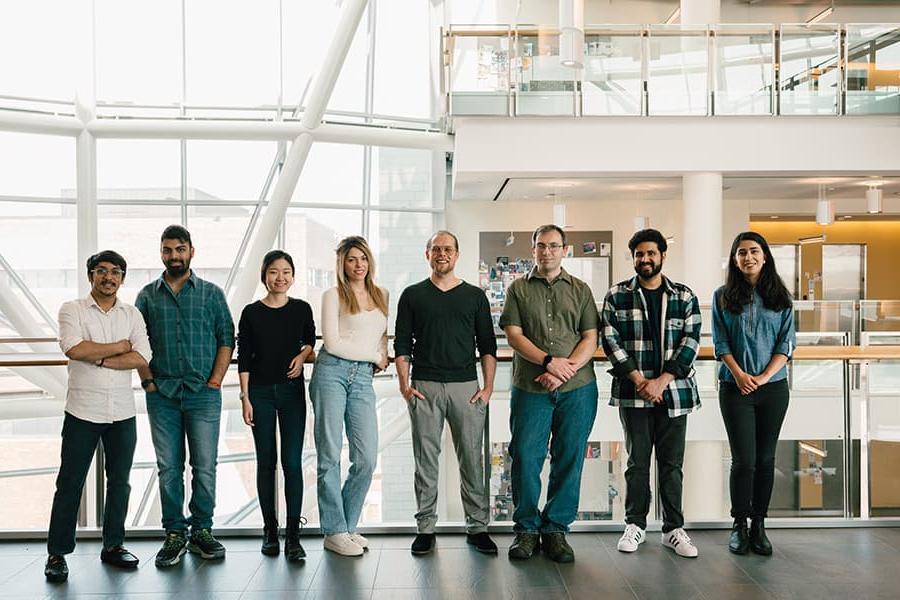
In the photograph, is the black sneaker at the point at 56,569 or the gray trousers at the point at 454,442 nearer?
the black sneaker at the point at 56,569

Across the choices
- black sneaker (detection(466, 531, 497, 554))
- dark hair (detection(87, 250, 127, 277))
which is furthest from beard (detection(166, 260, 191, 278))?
black sneaker (detection(466, 531, 497, 554))

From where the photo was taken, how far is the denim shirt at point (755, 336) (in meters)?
5.13

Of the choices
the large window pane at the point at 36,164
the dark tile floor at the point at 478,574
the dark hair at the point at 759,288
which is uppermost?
the large window pane at the point at 36,164

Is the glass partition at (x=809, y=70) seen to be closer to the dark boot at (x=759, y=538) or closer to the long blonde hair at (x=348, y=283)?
the dark boot at (x=759, y=538)

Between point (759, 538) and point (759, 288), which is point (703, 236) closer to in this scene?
point (759, 288)

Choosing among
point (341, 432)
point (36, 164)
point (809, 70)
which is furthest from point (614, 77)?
point (36, 164)

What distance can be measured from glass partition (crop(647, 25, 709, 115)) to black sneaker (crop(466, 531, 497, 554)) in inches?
334

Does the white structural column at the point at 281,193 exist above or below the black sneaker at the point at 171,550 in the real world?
above

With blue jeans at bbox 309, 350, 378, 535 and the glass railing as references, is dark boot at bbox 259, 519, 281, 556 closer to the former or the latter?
blue jeans at bbox 309, 350, 378, 535

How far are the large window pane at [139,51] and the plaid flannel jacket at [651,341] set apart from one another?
1351 centimetres

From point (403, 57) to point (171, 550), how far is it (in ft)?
47.7

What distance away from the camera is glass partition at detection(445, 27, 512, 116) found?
40.6 ft

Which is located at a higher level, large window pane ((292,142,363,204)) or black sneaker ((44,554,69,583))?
large window pane ((292,142,363,204))

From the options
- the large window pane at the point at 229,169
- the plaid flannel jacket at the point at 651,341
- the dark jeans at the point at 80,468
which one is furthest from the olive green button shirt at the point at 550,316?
the large window pane at the point at 229,169
